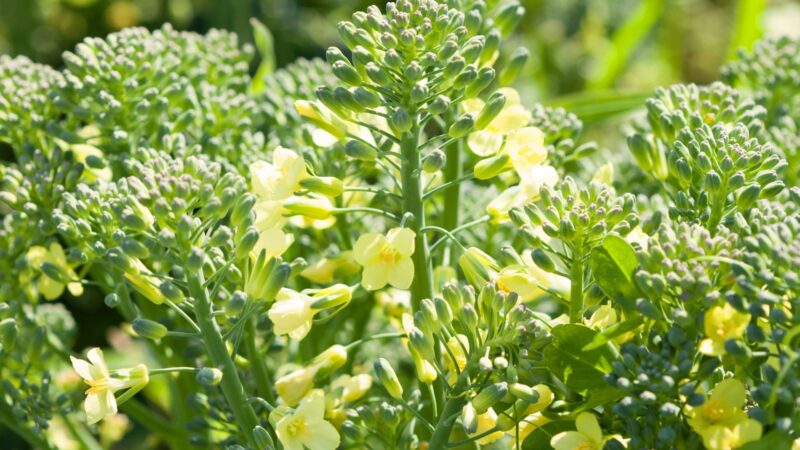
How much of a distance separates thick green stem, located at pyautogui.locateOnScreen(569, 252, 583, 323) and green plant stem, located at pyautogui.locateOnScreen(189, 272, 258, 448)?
0.19 meters

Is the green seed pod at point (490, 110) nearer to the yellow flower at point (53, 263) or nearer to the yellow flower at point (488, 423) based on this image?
the yellow flower at point (488, 423)

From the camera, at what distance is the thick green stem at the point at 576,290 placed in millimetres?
546

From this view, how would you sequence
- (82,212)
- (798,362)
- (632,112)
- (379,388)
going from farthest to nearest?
1. (632,112)
2. (379,388)
3. (82,212)
4. (798,362)

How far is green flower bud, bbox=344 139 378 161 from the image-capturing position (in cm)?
58

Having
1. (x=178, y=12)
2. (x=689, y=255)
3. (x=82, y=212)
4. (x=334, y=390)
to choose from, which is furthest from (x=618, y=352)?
(x=178, y=12)

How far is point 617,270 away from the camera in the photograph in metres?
0.51

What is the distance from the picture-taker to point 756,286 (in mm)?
467

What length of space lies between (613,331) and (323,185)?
0.61 feet

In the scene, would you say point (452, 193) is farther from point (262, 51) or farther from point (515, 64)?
point (262, 51)

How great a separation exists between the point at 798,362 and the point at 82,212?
40cm

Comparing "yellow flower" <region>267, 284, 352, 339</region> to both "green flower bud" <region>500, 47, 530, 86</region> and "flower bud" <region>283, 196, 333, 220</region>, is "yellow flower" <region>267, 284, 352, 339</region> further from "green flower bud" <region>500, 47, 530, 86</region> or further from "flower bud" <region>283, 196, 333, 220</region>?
"green flower bud" <region>500, 47, 530, 86</region>

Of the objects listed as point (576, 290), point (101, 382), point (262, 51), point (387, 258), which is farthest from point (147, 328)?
point (262, 51)

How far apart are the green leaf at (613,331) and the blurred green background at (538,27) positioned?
3.61 feet

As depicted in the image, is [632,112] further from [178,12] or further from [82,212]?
[178,12]
